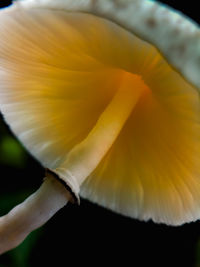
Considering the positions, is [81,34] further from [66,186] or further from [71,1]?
[66,186]

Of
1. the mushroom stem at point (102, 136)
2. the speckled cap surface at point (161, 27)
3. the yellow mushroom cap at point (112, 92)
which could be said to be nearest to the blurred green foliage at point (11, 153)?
the yellow mushroom cap at point (112, 92)

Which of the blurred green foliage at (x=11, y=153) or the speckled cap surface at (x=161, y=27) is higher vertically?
the speckled cap surface at (x=161, y=27)

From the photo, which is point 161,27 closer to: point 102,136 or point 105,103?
point 102,136

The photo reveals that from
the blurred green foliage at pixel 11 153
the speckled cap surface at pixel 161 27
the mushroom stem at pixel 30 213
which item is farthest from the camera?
the blurred green foliage at pixel 11 153

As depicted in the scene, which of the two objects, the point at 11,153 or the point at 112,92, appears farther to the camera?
the point at 11,153

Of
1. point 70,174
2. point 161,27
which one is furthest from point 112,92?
point 161,27

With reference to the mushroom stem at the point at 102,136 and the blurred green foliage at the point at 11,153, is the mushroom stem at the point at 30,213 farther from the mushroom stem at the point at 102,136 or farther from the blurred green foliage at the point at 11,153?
the blurred green foliage at the point at 11,153

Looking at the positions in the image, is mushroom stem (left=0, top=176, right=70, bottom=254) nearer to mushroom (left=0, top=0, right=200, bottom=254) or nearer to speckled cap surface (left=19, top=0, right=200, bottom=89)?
mushroom (left=0, top=0, right=200, bottom=254)
